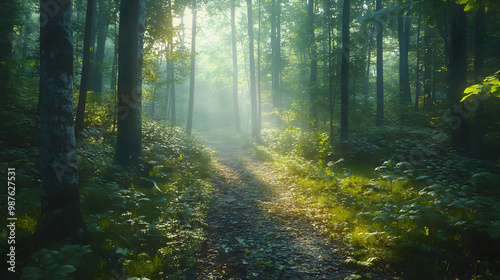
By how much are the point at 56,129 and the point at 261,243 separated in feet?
12.8

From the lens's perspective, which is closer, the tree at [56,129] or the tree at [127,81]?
the tree at [56,129]

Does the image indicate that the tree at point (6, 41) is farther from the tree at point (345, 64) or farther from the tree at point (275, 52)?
the tree at point (275, 52)

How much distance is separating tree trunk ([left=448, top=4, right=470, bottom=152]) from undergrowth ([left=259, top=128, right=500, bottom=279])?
0.71m

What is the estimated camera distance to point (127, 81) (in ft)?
29.1

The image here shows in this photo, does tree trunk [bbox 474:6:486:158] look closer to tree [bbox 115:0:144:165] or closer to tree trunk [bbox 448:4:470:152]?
tree trunk [bbox 448:4:470:152]

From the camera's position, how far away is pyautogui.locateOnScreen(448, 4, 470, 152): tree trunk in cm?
902

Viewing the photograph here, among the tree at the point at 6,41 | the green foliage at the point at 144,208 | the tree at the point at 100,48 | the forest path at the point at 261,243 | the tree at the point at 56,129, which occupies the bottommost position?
the forest path at the point at 261,243

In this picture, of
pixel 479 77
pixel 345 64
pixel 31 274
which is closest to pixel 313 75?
pixel 345 64

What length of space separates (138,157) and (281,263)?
269 inches

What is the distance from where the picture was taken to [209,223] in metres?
5.96

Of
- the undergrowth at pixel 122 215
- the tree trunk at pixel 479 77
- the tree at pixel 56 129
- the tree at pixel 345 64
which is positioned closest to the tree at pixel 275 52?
the tree at pixel 345 64

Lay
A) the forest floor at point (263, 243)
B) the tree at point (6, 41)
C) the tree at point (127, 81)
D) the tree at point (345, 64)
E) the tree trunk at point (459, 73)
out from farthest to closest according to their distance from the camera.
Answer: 1. the tree at point (345, 64)
2. the tree trunk at point (459, 73)
3. the tree at point (127, 81)
4. the tree at point (6, 41)
5. the forest floor at point (263, 243)

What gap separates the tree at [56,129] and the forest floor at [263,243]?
2243 millimetres

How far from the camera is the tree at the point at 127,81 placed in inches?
345
